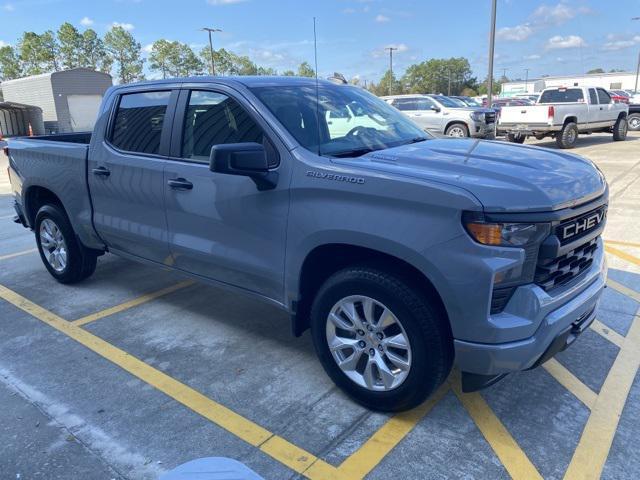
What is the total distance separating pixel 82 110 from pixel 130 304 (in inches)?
1370

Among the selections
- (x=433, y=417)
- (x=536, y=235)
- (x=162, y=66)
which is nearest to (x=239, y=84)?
(x=536, y=235)

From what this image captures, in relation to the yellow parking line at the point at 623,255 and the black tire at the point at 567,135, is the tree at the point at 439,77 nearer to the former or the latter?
the black tire at the point at 567,135

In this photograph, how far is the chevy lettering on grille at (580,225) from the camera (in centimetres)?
262

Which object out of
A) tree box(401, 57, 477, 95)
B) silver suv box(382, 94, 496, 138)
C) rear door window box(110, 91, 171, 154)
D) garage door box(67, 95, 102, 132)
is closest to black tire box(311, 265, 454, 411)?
rear door window box(110, 91, 171, 154)

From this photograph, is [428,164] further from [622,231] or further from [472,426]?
[622,231]

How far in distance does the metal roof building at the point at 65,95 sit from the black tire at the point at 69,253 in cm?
3170

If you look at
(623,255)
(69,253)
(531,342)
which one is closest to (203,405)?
(531,342)

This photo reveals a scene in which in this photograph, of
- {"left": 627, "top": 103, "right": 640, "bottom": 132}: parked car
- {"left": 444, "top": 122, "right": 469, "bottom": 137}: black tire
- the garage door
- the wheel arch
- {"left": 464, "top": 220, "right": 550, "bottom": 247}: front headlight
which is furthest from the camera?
the garage door

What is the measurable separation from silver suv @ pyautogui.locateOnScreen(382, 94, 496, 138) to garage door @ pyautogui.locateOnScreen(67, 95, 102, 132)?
24.3 meters

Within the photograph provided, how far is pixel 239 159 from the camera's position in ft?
9.52

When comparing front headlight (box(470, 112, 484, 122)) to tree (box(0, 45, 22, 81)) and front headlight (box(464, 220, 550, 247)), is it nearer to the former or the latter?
front headlight (box(464, 220, 550, 247))

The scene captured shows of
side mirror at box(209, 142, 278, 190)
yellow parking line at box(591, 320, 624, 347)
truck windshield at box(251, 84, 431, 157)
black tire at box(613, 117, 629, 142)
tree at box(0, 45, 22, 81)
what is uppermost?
tree at box(0, 45, 22, 81)

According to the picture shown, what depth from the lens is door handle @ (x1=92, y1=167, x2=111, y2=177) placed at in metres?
4.30

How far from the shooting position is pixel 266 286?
133 inches
